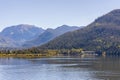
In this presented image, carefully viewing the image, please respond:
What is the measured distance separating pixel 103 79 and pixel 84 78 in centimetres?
543

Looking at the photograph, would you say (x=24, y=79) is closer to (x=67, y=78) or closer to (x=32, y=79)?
(x=32, y=79)

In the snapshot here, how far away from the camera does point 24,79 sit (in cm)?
9175

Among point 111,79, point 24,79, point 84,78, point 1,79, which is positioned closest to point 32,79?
point 24,79

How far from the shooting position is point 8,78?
309 ft

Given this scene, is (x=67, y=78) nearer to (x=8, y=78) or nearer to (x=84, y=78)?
(x=84, y=78)

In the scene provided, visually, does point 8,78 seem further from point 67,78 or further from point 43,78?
point 67,78

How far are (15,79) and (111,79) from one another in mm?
26030

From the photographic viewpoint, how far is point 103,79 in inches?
3701

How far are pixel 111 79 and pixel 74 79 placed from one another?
10.1m

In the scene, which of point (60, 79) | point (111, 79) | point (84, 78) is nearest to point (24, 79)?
point (60, 79)

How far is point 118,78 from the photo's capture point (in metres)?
94.4

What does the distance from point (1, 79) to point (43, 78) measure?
11.8 meters

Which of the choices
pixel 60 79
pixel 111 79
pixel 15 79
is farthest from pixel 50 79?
pixel 111 79

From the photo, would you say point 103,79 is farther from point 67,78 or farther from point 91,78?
point 67,78
